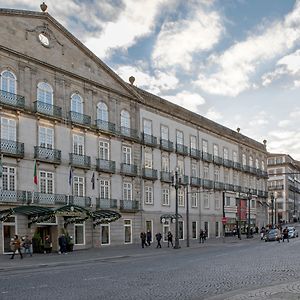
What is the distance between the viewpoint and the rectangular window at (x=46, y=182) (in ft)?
122

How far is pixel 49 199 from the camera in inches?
1462

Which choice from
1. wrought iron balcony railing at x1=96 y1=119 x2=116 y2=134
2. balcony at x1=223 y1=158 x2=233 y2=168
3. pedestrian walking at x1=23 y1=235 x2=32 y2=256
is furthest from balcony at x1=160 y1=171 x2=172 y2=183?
pedestrian walking at x1=23 y1=235 x2=32 y2=256

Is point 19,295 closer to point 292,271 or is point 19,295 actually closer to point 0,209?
point 292,271

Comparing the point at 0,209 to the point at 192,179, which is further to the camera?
the point at 192,179

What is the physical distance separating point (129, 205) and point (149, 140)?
7.85 metres

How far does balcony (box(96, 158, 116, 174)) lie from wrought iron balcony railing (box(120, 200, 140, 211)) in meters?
3.27

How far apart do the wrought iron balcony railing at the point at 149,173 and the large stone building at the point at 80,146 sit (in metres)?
0.12

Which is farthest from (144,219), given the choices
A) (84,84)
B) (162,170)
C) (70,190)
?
(84,84)

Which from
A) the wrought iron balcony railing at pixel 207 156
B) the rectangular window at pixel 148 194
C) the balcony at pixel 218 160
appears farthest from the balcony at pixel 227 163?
the rectangular window at pixel 148 194

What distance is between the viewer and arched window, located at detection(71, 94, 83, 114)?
41231mm

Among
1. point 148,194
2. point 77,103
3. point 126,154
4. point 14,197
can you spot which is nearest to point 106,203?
point 126,154

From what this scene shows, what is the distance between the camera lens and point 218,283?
52.2 feet

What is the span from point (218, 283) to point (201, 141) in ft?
154

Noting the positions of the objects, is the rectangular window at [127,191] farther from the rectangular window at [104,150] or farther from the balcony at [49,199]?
the balcony at [49,199]
